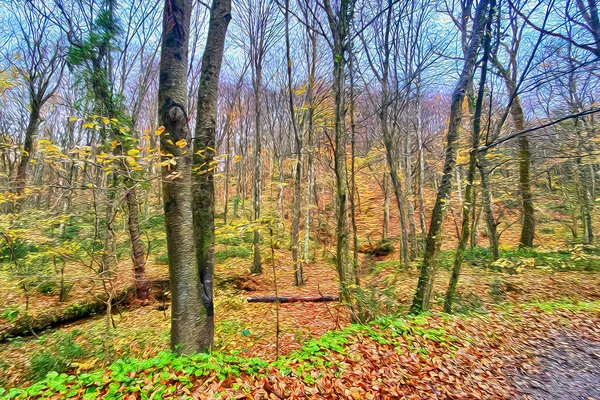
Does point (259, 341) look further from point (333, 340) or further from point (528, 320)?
point (528, 320)

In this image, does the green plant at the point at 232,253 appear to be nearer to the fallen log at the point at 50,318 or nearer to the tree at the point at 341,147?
the fallen log at the point at 50,318

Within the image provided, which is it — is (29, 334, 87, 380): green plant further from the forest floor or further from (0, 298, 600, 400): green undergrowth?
(0, 298, 600, 400): green undergrowth

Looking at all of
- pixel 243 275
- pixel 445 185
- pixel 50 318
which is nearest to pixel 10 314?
pixel 50 318

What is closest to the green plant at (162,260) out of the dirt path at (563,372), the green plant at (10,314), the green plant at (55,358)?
the green plant at (10,314)

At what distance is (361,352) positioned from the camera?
321 cm

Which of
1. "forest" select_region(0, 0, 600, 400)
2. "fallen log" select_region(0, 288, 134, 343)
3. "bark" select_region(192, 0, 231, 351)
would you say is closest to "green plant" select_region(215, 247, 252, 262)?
"forest" select_region(0, 0, 600, 400)

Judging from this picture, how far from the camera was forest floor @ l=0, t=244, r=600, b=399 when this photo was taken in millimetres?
2436

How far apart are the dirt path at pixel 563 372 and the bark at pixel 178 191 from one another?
415 cm

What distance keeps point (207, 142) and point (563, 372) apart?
19.1 ft

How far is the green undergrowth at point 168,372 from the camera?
2.14 metres

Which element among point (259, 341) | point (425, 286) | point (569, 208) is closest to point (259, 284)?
point (259, 341)

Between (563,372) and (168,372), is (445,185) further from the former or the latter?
(168,372)

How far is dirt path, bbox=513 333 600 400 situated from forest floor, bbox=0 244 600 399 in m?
0.02

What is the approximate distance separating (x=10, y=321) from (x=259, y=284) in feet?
18.9
